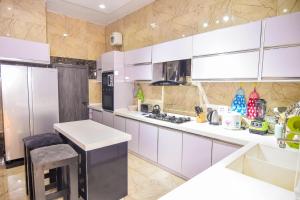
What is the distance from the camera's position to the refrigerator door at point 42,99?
9.76ft

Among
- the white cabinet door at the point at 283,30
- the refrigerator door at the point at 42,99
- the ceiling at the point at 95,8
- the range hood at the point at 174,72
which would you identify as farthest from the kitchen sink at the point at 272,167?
the ceiling at the point at 95,8

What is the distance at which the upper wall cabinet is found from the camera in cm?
291

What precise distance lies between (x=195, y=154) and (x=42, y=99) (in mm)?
2758

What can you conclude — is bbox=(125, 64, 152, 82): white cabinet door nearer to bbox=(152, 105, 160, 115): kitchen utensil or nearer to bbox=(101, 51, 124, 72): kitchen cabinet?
bbox=(101, 51, 124, 72): kitchen cabinet

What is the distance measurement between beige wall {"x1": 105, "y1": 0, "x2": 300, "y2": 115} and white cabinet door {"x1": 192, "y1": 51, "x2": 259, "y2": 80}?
38cm

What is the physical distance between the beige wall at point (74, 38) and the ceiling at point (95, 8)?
0.57ft

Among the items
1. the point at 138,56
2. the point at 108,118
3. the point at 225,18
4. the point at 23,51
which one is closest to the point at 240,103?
the point at 225,18

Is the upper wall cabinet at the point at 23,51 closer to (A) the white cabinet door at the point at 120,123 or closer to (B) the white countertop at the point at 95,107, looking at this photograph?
(B) the white countertop at the point at 95,107

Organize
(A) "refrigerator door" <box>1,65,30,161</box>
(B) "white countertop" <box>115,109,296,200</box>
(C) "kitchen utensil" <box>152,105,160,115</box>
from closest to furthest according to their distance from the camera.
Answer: (B) "white countertop" <box>115,109,296,200</box> < (A) "refrigerator door" <box>1,65,30,161</box> < (C) "kitchen utensil" <box>152,105,160,115</box>

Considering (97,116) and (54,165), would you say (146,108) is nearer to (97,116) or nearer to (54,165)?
(97,116)

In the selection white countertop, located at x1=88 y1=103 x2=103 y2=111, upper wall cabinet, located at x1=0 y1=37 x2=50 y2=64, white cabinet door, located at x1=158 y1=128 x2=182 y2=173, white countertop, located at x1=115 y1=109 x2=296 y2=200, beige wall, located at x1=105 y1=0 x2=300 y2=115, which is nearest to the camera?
white countertop, located at x1=115 y1=109 x2=296 y2=200

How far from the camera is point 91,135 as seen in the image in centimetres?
183

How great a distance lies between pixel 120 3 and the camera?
3572mm

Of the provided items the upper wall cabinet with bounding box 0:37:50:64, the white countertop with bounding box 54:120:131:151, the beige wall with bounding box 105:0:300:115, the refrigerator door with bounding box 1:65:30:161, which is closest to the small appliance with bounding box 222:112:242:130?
the beige wall with bounding box 105:0:300:115
